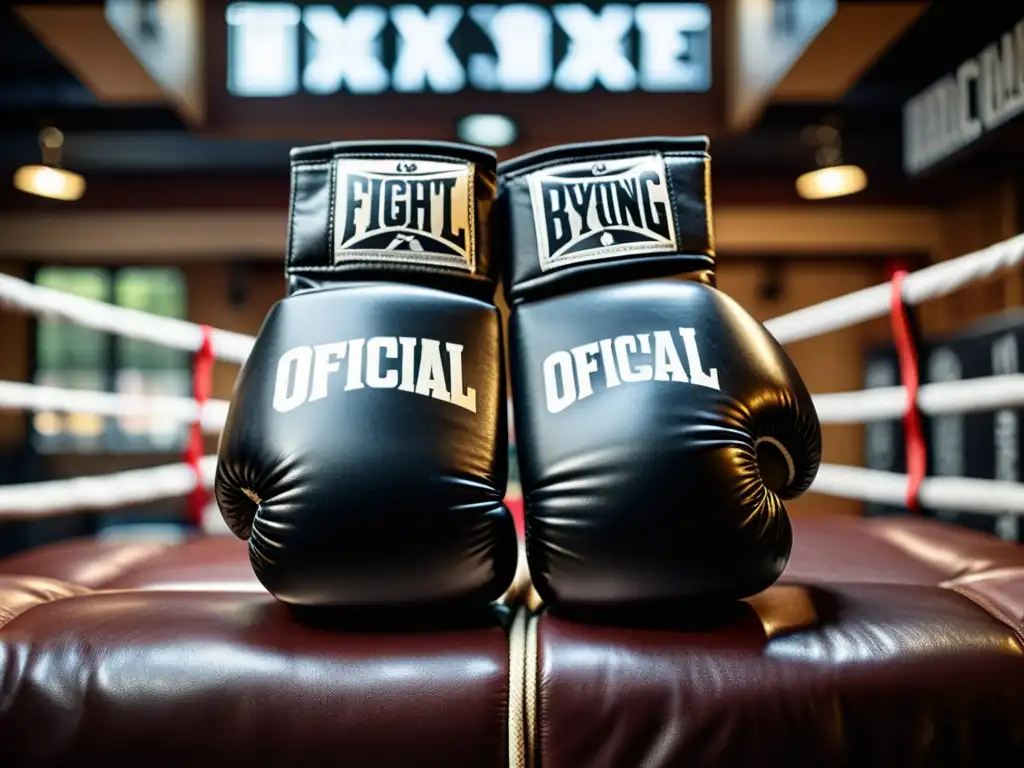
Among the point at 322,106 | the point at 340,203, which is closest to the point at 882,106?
the point at 322,106

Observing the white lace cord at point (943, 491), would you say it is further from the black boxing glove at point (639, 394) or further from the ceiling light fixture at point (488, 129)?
the ceiling light fixture at point (488, 129)

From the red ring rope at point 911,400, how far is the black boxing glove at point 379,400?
93cm

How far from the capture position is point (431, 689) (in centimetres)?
68

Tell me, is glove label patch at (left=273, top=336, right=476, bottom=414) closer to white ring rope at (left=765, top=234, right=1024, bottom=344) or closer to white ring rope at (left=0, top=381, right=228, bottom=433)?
white ring rope at (left=0, top=381, right=228, bottom=433)

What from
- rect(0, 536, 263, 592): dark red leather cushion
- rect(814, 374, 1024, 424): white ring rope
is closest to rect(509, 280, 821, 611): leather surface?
rect(814, 374, 1024, 424): white ring rope

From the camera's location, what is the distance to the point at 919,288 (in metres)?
1.39

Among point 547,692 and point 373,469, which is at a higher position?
point 373,469

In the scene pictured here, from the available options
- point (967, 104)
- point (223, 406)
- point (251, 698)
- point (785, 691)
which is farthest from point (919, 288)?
point (967, 104)

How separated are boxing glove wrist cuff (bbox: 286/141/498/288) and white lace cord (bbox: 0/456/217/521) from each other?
1.80ft

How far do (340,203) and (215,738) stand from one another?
2.09 feet

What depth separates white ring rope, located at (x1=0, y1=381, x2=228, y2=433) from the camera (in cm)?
128

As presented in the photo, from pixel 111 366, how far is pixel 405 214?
24.7ft

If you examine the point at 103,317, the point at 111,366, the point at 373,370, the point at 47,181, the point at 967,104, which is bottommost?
the point at 373,370

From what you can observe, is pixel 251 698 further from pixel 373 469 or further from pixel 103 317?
pixel 103 317
